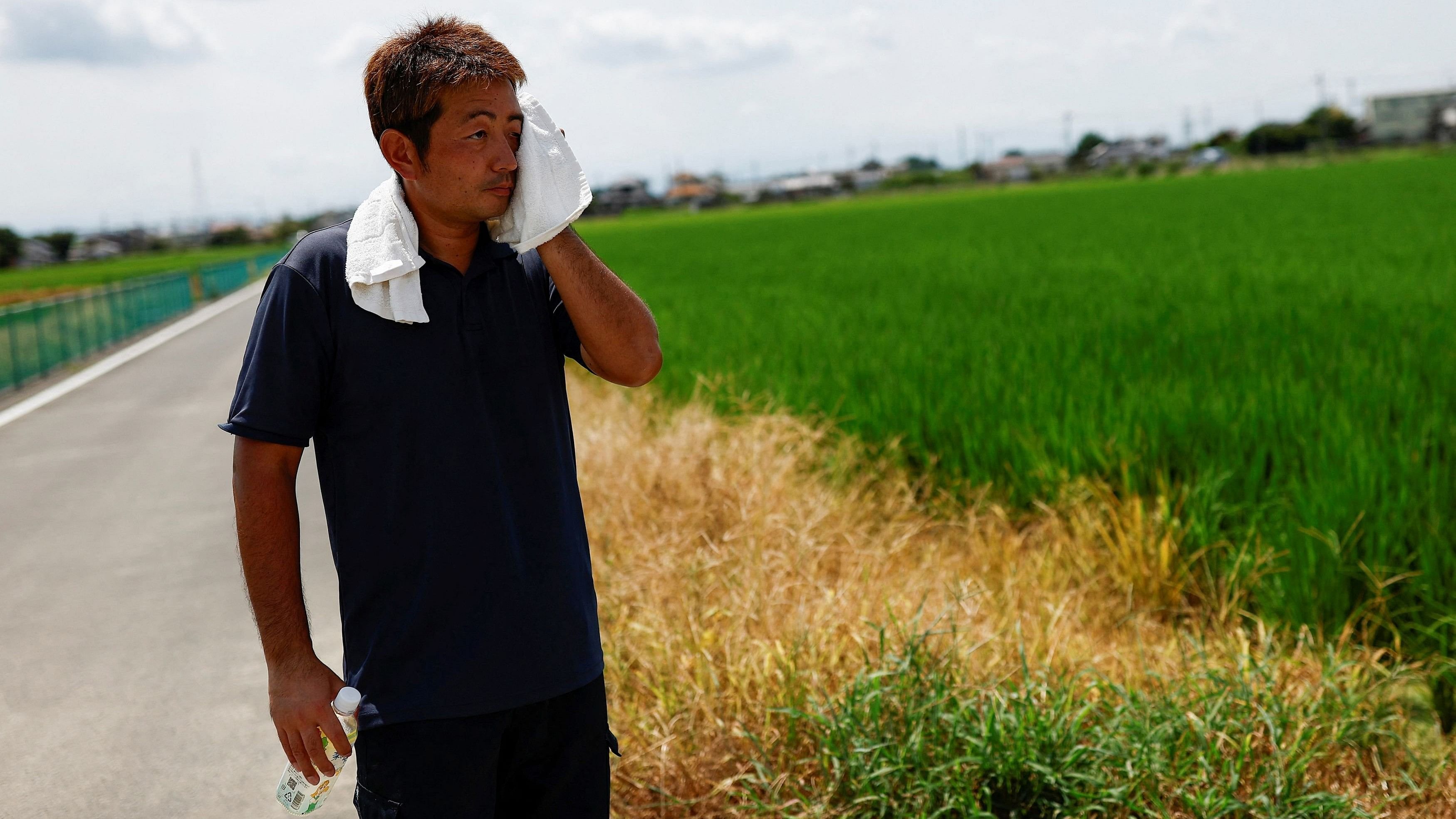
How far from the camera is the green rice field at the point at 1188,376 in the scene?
495 centimetres

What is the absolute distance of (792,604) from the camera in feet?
14.8

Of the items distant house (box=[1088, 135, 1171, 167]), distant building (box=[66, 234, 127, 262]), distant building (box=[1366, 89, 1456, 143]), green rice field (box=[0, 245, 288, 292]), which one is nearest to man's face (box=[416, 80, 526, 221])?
green rice field (box=[0, 245, 288, 292])

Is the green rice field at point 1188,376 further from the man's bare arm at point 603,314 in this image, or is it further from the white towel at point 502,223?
the white towel at point 502,223

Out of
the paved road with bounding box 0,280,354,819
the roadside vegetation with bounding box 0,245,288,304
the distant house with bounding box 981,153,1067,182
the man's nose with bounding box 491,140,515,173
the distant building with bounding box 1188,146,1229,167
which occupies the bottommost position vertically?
the paved road with bounding box 0,280,354,819

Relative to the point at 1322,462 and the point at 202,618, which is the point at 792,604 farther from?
the point at 202,618

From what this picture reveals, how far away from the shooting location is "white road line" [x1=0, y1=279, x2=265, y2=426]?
43.2ft

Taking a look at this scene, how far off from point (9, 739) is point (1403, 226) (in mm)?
21512

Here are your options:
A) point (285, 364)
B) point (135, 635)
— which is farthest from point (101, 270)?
point (285, 364)

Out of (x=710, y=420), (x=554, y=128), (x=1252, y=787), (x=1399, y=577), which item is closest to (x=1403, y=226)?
(x=710, y=420)

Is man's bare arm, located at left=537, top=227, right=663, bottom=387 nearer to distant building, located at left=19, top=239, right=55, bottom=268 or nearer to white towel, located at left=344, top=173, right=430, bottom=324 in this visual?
white towel, located at left=344, top=173, right=430, bottom=324

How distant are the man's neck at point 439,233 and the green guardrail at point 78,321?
1044 cm

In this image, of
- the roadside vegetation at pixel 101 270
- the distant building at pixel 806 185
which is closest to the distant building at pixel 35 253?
the roadside vegetation at pixel 101 270

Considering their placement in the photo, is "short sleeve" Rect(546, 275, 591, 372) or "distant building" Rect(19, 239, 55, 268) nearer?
"short sleeve" Rect(546, 275, 591, 372)

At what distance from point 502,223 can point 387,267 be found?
234 millimetres
